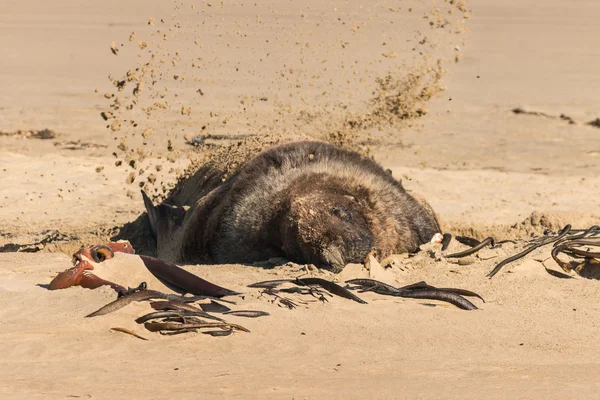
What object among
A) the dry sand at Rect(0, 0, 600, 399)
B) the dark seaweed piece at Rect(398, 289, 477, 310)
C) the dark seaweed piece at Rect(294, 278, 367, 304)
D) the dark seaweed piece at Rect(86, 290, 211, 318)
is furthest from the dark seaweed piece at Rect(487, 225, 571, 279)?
the dark seaweed piece at Rect(86, 290, 211, 318)

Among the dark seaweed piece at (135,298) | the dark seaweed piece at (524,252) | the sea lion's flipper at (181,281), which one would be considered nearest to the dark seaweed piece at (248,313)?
the dark seaweed piece at (135,298)

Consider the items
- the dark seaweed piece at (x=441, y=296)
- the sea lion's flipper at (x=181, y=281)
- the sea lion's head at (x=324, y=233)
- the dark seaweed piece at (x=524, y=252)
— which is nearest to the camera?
the dark seaweed piece at (x=441, y=296)

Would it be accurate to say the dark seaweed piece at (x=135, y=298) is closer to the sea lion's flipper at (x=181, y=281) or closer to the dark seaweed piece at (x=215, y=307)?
the dark seaweed piece at (x=215, y=307)

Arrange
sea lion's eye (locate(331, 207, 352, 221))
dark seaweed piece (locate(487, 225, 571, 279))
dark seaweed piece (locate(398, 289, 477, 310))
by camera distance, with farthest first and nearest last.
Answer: sea lion's eye (locate(331, 207, 352, 221))
dark seaweed piece (locate(487, 225, 571, 279))
dark seaweed piece (locate(398, 289, 477, 310))

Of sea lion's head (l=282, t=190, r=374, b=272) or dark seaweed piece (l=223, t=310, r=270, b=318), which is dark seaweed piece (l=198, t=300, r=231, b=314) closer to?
dark seaweed piece (l=223, t=310, r=270, b=318)

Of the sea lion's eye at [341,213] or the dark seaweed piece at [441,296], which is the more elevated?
the sea lion's eye at [341,213]

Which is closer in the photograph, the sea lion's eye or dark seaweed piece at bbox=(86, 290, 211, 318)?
dark seaweed piece at bbox=(86, 290, 211, 318)

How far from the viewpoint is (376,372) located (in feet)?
12.5

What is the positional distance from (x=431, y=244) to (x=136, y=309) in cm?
291

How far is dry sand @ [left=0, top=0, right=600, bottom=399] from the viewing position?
3766 mm

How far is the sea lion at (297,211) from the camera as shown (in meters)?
6.25

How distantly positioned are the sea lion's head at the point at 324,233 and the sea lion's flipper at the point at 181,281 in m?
1.03

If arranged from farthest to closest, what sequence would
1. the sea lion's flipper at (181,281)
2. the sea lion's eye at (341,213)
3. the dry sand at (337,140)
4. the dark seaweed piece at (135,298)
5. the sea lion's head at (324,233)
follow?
1. the sea lion's eye at (341,213)
2. the sea lion's head at (324,233)
3. the sea lion's flipper at (181,281)
4. the dark seaweed piece at (135,298)
5. the dry sand at (337,140)

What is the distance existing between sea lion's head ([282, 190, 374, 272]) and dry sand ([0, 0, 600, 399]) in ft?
0.91
